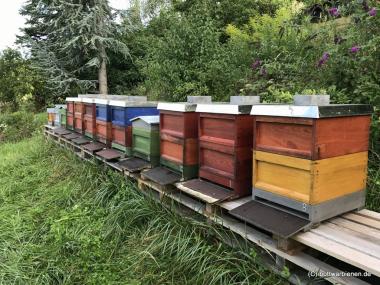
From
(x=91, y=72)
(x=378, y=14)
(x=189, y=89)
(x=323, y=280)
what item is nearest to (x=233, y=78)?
(x=189, y=89)

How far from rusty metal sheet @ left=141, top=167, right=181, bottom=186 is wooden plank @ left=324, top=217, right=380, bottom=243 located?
1.64m

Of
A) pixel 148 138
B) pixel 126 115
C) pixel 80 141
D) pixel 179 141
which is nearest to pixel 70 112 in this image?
pixel 80 141

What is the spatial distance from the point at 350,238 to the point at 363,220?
1.32 feet

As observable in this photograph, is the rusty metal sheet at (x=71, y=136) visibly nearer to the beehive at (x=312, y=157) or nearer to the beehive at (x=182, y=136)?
the beehive at (x=182, y=136)

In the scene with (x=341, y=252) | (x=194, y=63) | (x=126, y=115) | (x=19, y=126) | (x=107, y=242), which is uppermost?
(x=194, y=63)

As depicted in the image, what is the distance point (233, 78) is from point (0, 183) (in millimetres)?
4636

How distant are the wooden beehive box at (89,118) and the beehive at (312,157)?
3995 mm

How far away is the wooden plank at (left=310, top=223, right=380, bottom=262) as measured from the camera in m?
2.30

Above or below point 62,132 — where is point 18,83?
above

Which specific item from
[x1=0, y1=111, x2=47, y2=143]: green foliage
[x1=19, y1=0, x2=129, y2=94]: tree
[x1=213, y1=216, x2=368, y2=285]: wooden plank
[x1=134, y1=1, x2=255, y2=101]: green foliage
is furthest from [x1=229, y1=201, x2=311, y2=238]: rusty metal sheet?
[x1=19, y1=0, x2=129, y2=94]: tree

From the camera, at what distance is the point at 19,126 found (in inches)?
527

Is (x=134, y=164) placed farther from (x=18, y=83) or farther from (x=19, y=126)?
(x=18, y=83)

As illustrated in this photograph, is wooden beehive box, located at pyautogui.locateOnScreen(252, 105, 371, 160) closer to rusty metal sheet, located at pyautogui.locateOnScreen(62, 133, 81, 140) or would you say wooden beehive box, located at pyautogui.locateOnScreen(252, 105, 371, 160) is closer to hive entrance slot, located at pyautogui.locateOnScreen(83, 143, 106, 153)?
hive entrance slot, located at pyautogui.locateOnScreen(83, 143, 106, 153)

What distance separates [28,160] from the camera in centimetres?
803
